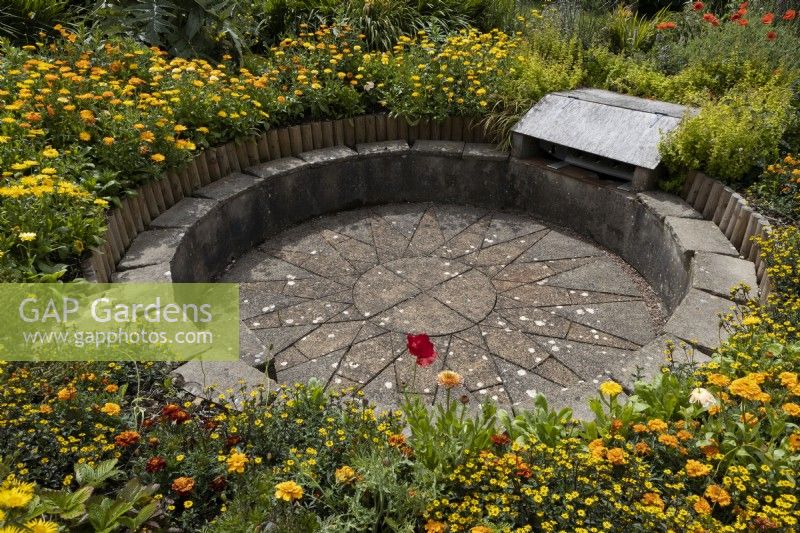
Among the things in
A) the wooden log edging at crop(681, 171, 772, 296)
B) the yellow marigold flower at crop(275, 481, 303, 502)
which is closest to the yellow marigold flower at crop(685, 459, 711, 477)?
the yellow marigold flower at crop(275, 481, 303, 502)

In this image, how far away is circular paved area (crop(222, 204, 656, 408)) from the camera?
3.91 meters

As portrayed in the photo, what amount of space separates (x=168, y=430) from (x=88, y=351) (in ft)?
2.26

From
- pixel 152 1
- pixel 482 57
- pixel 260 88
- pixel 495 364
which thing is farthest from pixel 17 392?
pixel 482 57

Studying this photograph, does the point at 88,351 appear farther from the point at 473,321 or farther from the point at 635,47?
the point at 635,47

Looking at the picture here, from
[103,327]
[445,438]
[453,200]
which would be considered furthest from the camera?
[453,200]

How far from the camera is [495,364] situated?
3961mm

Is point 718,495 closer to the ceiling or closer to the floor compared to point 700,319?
closer to the ceiling

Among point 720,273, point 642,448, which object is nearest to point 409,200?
point 720,273

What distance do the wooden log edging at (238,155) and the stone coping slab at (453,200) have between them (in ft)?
0.30

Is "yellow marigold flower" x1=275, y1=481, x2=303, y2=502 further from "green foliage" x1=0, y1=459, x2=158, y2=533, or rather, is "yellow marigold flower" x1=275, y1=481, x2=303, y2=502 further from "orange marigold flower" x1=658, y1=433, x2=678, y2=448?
"orange marigold flower" x1=658, y1=433, x2=678, y2=448

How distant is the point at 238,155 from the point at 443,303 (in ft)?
6.90

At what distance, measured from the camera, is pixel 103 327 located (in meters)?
3.04

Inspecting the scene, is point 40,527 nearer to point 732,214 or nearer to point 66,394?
point 66,394

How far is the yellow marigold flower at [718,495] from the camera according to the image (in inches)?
78.0
